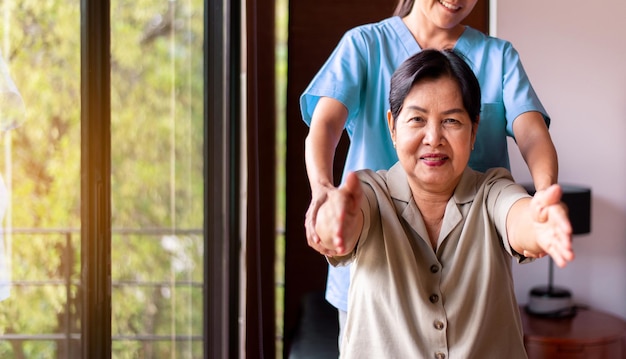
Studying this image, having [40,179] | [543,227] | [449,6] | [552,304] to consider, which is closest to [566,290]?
[552,304]


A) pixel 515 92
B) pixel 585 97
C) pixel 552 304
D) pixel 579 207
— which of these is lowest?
pixel 552 304

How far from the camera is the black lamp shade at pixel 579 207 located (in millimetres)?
3027

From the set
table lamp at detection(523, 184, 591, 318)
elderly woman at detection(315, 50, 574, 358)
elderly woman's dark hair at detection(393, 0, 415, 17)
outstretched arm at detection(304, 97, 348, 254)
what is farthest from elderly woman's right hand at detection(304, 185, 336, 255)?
table lamp at detection(523, 184, 591, 318)

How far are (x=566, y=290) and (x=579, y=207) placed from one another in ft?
1.32

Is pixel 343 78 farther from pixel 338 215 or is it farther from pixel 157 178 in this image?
pixel 157 178

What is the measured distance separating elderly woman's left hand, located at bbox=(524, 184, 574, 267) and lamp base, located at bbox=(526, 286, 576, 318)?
2.29 metres

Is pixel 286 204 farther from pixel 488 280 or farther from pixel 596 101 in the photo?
pixel 488 280

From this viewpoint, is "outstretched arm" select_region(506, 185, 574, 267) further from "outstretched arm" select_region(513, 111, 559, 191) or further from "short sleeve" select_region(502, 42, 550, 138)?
"short sleeve" select_region(502, 42, 550, 138)

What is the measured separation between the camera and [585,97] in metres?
3.34

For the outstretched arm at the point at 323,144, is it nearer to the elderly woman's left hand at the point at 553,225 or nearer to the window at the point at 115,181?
the elderly woman's left hand at the point at 553,225

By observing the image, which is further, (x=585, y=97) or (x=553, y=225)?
(x=585, y=97)

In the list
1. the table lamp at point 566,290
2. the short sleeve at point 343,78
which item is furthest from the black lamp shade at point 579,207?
→ the short sleeve at point 343,78

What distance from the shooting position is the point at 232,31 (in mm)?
2756

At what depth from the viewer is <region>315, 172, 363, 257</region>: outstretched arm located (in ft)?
3.14
